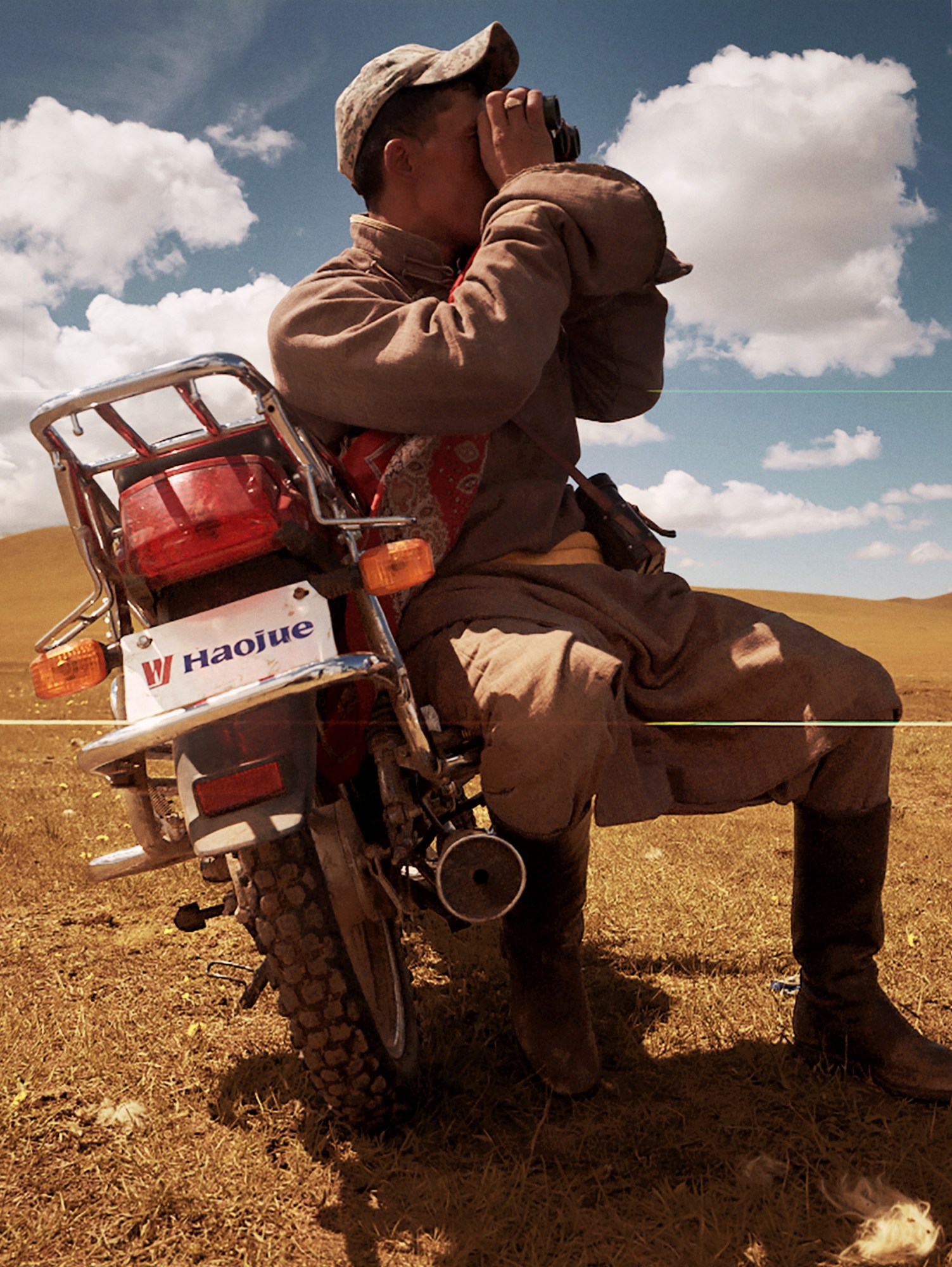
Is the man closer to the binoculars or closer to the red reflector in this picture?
the binoculars

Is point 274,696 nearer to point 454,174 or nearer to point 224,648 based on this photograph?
point 224,648

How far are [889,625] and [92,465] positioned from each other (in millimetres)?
60245

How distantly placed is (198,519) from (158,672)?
303 millimetres

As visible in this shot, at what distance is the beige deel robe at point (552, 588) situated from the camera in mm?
2088

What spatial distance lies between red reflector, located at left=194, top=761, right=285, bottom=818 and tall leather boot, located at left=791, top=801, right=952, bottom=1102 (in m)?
1.49

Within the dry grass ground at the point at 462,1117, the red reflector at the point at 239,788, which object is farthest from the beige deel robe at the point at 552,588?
the dry grass ground at the point at 462,1117

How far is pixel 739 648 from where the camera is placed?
8.13ft

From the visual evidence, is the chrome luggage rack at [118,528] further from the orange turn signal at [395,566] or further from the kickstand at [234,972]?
the kickstand at [234,972]

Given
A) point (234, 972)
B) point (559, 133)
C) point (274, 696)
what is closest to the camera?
point (274, 696)

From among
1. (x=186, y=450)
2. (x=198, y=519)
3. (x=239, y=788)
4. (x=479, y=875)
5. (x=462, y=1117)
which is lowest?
(x=462, y=1117)

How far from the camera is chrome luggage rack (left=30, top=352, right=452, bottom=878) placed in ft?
5.66

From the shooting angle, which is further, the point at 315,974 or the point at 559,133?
the point at 559,133

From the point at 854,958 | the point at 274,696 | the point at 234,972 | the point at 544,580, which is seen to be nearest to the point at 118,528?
the point at 274,696

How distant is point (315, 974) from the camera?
6.77 feet
